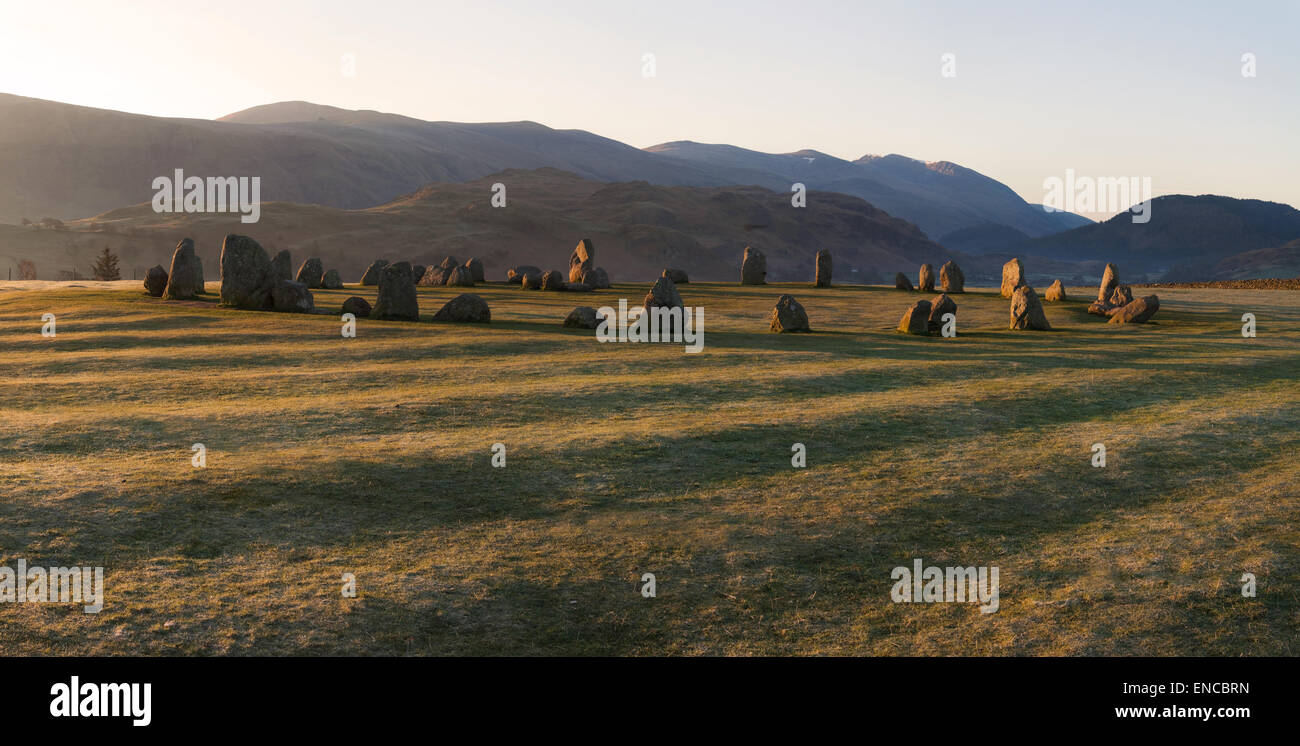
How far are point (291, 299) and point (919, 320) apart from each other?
2088 cm

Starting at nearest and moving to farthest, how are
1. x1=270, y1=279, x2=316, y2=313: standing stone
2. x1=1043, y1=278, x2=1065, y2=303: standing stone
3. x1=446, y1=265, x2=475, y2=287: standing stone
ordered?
x1=270, y1=279, x2=316, y2=313: standing stone
x1=1043, y1=278, x2=1065, y2=303: standing stone
x1=446, y1=265, x2=475, y2=287: standing stone

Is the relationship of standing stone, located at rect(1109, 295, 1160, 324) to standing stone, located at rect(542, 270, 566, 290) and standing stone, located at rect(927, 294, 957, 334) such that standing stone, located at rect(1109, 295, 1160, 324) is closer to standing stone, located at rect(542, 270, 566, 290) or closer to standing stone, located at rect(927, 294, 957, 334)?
standing stone, located at rect(927, 294, 957, 334)

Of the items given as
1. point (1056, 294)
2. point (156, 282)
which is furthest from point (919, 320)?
point (156, 282)

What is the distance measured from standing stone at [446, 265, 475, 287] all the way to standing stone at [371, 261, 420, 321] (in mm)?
18610

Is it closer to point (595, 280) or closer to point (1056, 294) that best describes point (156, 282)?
point (595, 280)

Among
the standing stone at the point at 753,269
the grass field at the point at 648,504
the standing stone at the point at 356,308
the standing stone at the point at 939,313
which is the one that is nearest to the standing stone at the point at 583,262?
the standing stone at the point at 753,269

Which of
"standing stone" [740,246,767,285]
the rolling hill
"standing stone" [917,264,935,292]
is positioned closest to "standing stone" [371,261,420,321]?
"standing stone" [740,246,767,285]

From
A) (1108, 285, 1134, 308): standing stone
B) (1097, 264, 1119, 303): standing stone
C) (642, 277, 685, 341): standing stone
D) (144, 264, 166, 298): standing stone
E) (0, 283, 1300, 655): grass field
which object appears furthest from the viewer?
(1097, 264, 1119, 303): standing stone

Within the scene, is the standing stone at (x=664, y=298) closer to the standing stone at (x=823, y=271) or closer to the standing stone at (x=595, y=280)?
the standing stone at (x=595, y=280)

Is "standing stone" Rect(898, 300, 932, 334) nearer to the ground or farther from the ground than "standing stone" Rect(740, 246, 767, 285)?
nearer to the ground

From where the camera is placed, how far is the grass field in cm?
848

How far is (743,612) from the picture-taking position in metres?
8.88
